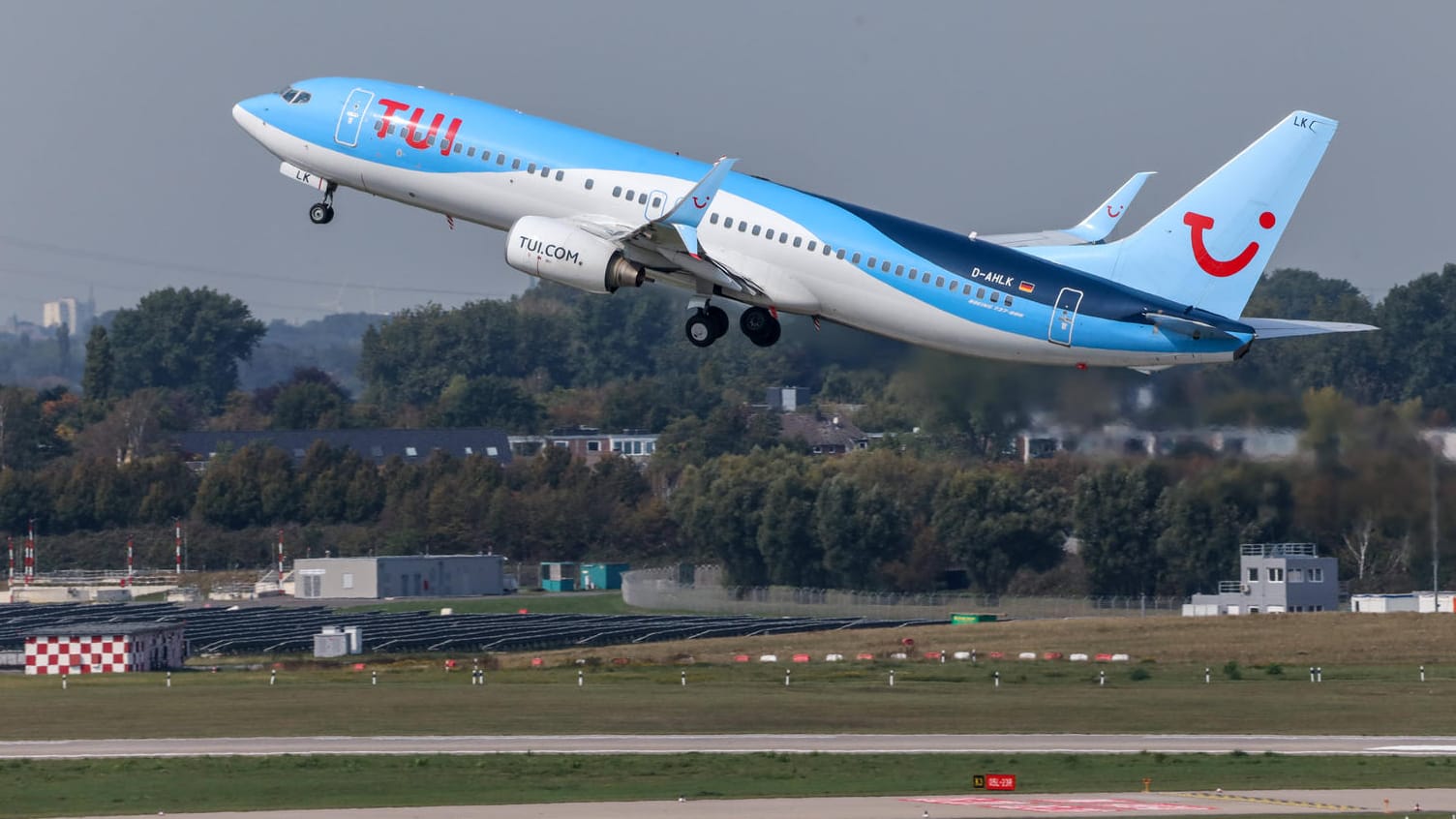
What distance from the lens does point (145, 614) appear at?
110438mm

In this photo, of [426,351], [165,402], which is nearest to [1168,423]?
[165,402]

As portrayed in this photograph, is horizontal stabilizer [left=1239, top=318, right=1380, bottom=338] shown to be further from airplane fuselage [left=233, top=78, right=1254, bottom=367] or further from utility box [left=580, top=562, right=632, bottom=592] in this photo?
utility box [left=580, top=562, right=632, bottom=592]

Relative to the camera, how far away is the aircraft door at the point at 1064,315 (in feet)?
169

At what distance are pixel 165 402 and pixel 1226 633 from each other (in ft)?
356

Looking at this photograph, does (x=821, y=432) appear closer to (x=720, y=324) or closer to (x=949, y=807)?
(x=720, y=324)

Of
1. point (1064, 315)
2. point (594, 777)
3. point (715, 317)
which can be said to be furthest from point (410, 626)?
point (1064, 315)

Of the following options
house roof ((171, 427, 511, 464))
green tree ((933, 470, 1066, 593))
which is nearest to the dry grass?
green tree ((933, 470, 1066, 593))

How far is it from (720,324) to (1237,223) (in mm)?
12776

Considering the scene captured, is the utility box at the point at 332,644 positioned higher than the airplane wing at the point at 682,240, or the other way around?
the airplane wing at the point at 682,240

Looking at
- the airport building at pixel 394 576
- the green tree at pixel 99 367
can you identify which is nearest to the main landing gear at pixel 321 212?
the airport building at pixel 394 576

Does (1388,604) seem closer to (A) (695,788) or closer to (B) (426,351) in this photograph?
(A) (695,788)

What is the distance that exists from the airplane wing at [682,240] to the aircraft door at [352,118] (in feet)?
23.2

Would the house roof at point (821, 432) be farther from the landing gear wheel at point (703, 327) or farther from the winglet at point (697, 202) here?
the winglet at point (697, 202)

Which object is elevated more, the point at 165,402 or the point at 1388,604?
the point at 165,402
